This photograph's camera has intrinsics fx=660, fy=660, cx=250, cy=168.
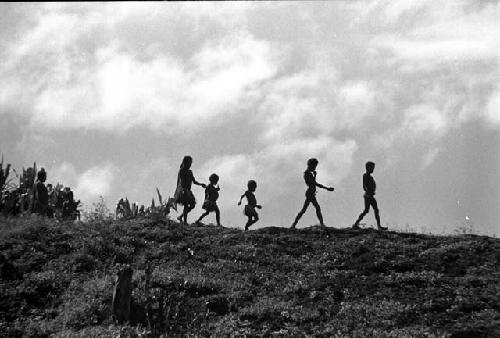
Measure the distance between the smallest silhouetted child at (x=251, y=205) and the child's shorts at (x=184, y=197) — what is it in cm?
174

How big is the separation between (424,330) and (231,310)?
13.8ft

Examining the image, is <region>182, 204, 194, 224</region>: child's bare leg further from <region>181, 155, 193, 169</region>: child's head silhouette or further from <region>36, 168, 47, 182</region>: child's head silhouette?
<region>36, 168, 47, 182</region>: child's head silhouette

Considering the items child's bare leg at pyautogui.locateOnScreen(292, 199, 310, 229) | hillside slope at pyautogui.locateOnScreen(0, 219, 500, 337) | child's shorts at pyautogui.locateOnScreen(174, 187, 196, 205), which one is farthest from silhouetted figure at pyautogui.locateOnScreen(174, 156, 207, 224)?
child's bare leg at pyautogui.locateOnScreen(292, 199, 310, 229)

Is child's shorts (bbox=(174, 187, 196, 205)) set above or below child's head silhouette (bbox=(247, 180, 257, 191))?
below

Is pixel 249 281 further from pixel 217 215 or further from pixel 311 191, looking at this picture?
pixel 217 215

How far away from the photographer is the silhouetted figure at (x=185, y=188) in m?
23.2

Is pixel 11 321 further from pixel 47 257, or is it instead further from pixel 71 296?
pixel 47 257

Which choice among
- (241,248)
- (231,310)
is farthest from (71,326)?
(241,248)

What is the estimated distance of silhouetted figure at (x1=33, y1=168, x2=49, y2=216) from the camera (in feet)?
72.0

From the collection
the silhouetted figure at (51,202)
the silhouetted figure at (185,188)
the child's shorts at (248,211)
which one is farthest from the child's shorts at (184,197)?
the silhouetted figure at (51,202)

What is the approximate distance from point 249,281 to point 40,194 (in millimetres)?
9067

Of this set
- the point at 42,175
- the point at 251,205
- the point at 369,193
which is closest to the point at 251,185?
the point at 251,205

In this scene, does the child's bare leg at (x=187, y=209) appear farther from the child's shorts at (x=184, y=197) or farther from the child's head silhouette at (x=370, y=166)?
the child's head silhouette at (x=370, y=166)

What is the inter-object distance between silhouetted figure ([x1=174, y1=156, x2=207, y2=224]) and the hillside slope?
1.58 metres
